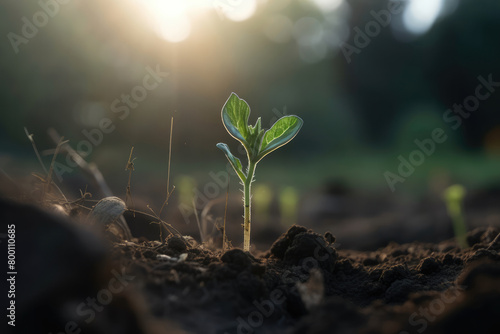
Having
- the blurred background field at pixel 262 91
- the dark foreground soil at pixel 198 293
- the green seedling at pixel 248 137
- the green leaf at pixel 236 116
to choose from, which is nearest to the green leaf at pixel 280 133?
the green seedling at pixel 248 137

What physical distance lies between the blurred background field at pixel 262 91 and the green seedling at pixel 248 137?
488cm

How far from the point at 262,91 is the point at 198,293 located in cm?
970

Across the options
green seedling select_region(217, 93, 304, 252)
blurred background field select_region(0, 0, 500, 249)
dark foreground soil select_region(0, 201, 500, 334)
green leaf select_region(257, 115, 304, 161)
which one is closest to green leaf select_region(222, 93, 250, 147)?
green seedling select_region(217, 93, 304, 252)

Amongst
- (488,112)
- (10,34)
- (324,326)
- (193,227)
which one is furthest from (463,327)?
(488,112)

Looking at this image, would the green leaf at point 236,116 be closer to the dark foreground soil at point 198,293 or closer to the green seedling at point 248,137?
the green seedling at point 248,137

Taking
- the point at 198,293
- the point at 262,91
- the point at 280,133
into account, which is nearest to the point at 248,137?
the point at 280,133

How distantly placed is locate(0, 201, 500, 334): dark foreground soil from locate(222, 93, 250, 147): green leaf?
0.59 metres

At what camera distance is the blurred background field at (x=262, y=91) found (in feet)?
27.7

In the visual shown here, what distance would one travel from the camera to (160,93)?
10117mm

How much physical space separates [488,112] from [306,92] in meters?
4.45

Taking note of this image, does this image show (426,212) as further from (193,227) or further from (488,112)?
(488,112)

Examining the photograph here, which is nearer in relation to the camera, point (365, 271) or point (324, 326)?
point (324, 326)

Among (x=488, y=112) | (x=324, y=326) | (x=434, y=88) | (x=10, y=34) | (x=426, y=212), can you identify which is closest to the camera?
(x=324, y=326)

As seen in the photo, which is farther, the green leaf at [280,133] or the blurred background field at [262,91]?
the blurred background field at [262,91]
